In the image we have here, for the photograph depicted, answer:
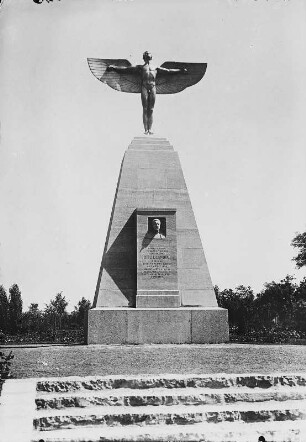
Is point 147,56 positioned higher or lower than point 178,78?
higher

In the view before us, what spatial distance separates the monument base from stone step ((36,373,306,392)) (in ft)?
16.4

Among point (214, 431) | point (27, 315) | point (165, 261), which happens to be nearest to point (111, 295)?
point (165, 261)

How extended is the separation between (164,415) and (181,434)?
0.54 metres

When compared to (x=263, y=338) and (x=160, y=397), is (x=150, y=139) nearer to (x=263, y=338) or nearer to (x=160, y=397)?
(x=160, y=397)

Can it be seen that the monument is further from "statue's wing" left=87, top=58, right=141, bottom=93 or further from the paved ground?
the paved ground

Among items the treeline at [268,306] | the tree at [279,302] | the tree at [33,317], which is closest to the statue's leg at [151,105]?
the treeline at [268,306]

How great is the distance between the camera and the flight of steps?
5.08 metres

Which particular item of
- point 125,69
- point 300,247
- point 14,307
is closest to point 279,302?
point 300,247

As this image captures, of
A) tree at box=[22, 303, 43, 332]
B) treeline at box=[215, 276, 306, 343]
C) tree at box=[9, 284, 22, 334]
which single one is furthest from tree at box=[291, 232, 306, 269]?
tree at box=[22, 303, 43, 332]

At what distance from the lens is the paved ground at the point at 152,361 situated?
7695 mm

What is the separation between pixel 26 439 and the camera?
15.1 feet

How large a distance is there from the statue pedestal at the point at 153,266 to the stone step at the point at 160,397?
5373 mm

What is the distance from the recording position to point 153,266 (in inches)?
498

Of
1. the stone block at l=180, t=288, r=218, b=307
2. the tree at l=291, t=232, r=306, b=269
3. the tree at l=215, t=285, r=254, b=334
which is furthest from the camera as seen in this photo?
the tree at l=215, t=285, r=254, b=334
